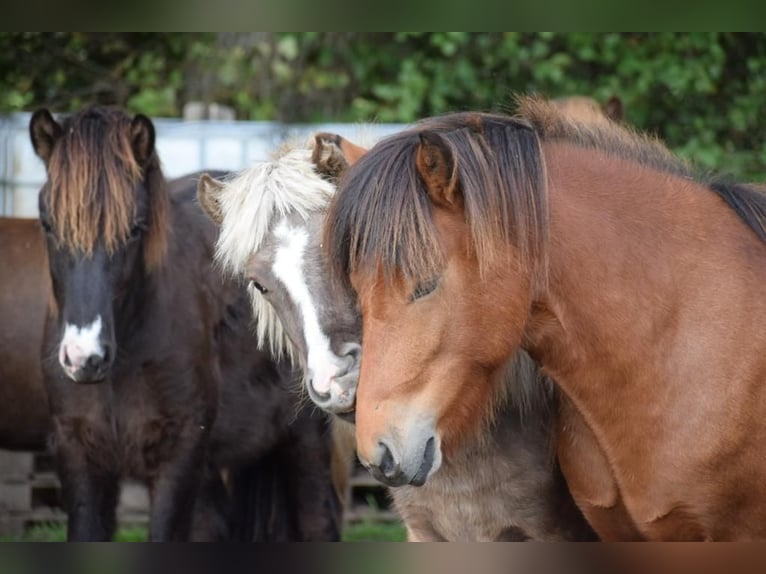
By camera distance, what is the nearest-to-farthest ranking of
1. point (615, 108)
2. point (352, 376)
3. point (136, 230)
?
point (352, 376) → point (136, 230) → point (615, 108)

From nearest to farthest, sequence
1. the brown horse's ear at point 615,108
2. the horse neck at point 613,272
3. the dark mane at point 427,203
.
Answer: the dark mane at point 427,203
the horse neck at point 613,272
the brown horse's ear at point 615,108

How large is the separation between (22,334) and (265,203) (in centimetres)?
289

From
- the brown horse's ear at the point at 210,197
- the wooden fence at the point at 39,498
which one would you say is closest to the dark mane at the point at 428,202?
the brown horse's ear at the point at 210,197

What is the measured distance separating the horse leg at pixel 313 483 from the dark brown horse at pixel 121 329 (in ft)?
1.95

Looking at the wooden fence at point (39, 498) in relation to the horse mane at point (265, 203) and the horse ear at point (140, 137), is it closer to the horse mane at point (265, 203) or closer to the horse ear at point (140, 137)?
the horse ear at point (140, 137)

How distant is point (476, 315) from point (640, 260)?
51 cm

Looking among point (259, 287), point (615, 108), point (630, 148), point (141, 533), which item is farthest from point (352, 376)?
point (141, 533)

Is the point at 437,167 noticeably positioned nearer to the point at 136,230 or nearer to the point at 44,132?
the point at 136,230

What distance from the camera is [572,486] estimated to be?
11.6 ft

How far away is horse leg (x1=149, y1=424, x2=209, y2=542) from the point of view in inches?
192

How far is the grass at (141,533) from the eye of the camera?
6941 millimetres

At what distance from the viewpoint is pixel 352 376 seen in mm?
3549
